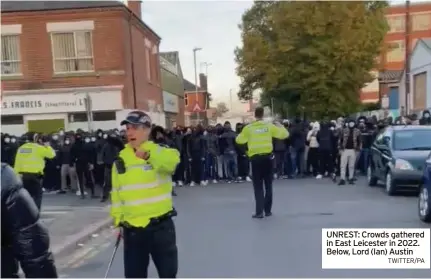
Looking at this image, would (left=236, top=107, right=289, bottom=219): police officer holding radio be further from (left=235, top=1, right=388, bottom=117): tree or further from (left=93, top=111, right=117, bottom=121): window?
(left=235, top=1, right=388, bottom=117): tree

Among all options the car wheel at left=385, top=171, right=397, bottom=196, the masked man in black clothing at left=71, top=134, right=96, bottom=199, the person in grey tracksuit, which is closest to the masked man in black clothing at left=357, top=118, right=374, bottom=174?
the person in grey tracksuit

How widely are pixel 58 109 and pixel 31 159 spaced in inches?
689

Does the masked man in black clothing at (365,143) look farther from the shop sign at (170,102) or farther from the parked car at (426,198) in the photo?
the shop sign at (170,102)

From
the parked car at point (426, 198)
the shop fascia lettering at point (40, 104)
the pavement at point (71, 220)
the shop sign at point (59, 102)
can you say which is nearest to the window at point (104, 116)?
the shop sign at point (59, 102)

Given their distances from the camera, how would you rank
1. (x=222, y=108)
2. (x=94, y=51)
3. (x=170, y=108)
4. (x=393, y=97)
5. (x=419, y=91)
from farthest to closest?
(x=222, y=108)
(x=393, y=97)
(x=170, y=108)
(x=419, y=91)
(x=94, y=51)

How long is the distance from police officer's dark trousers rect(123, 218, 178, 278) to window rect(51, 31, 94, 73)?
22771 millimetres

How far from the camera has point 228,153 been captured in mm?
18344

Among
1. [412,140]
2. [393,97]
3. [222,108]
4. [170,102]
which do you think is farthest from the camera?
[222,108]

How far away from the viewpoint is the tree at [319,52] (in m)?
32.5

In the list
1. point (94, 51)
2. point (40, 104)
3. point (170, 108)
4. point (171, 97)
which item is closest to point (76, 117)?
point (40, 104)

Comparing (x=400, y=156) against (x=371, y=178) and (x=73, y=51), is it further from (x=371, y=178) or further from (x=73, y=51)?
(x=73, y=51)

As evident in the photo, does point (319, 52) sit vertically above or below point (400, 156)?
above

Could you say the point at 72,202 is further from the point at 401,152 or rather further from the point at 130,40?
the point at 130,40

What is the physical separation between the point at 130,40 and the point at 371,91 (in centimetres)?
5463
